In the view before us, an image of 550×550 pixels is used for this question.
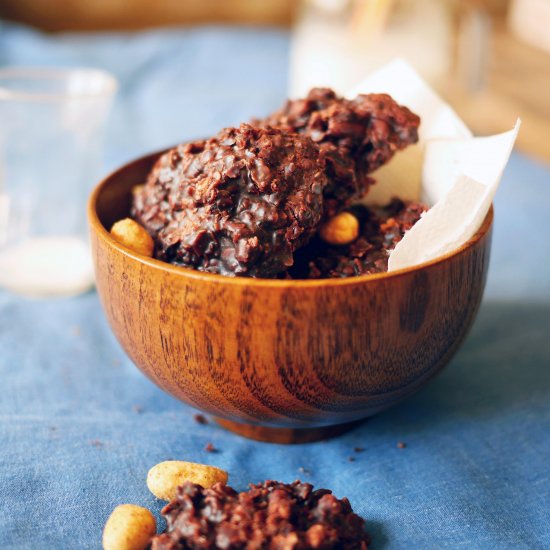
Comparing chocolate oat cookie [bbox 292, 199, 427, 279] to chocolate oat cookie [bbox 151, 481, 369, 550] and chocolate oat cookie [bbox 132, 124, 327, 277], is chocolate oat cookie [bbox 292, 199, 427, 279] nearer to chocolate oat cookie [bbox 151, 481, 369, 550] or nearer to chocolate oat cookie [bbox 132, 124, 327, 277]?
chocolate oat cookie [bbox 132, 124, 327, 277]

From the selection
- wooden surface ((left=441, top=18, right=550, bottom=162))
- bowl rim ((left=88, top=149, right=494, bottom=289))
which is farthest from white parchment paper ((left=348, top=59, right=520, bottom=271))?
wooden surface ((left=441, top=18, right=550, bottom=162))

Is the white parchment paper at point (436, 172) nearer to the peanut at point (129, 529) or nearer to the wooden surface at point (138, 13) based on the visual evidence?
the peanut at point (129, 529)

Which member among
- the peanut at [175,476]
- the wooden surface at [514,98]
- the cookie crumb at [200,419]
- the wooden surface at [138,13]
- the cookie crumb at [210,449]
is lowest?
the wooden surface at [138,13]

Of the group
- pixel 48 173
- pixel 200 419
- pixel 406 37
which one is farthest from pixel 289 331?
pixel 406 37

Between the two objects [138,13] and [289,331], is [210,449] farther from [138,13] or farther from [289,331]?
[138,13]

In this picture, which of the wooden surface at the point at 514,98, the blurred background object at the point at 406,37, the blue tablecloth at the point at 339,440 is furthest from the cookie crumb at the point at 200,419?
the wooden surface at the point at 514,98
